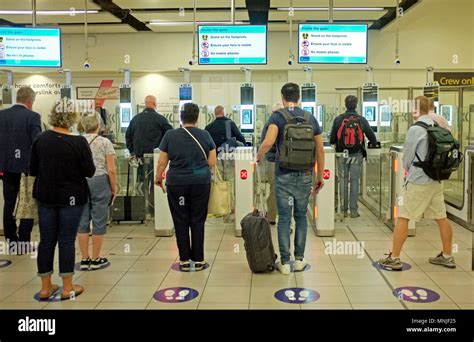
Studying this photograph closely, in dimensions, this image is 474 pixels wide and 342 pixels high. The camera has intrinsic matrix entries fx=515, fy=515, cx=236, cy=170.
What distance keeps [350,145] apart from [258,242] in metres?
2.79

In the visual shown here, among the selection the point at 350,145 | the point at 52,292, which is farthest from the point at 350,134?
the point at 52,292

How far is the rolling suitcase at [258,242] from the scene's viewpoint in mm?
4266

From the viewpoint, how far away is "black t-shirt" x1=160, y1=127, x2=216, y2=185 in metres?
4.26

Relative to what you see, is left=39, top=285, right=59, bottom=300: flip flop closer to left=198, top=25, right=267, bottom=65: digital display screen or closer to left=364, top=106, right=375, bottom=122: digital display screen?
left=198, top=25, right=267, bottom=65: digital display screen

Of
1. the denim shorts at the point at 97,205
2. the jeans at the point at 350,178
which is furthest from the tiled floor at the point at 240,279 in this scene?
the jeans at the point at 350,178

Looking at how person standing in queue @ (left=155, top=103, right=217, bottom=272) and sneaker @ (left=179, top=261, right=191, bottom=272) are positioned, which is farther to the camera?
sneaker @ (left=179, top=261, right=191, bottom=272)

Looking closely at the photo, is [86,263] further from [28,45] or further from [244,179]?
[28,45]

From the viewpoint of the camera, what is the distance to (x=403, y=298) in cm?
378

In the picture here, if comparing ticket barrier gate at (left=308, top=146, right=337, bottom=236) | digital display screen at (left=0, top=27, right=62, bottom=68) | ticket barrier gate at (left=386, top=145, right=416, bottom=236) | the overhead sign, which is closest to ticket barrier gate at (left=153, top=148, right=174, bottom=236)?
ticket barrier gate at (left=308, top=146, right=337, bottom=236)

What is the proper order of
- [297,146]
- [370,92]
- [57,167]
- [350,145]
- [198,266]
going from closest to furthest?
[57,167] < [297,146] < [198,266] < [350,145] < [370,92]

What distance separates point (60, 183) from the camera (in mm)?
3588

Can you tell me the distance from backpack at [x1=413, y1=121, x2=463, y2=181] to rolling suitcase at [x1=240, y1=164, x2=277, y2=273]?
1399mm

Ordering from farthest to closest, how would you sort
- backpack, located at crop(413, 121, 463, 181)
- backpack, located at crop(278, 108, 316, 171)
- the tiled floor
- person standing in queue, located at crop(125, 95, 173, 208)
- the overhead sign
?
the overhead sign < person standing in queue, located at crop(125, 95, 173, 208) < backpack, located at crop(413, 121, 463, 181) < backpack, located at crop(278, 108, 316, 171) < the tiled floor

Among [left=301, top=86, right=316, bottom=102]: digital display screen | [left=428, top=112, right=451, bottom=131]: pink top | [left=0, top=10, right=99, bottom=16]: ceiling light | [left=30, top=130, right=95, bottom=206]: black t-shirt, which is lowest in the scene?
[left=30, top=130, right=95, bottom=206]: black t-shirt
